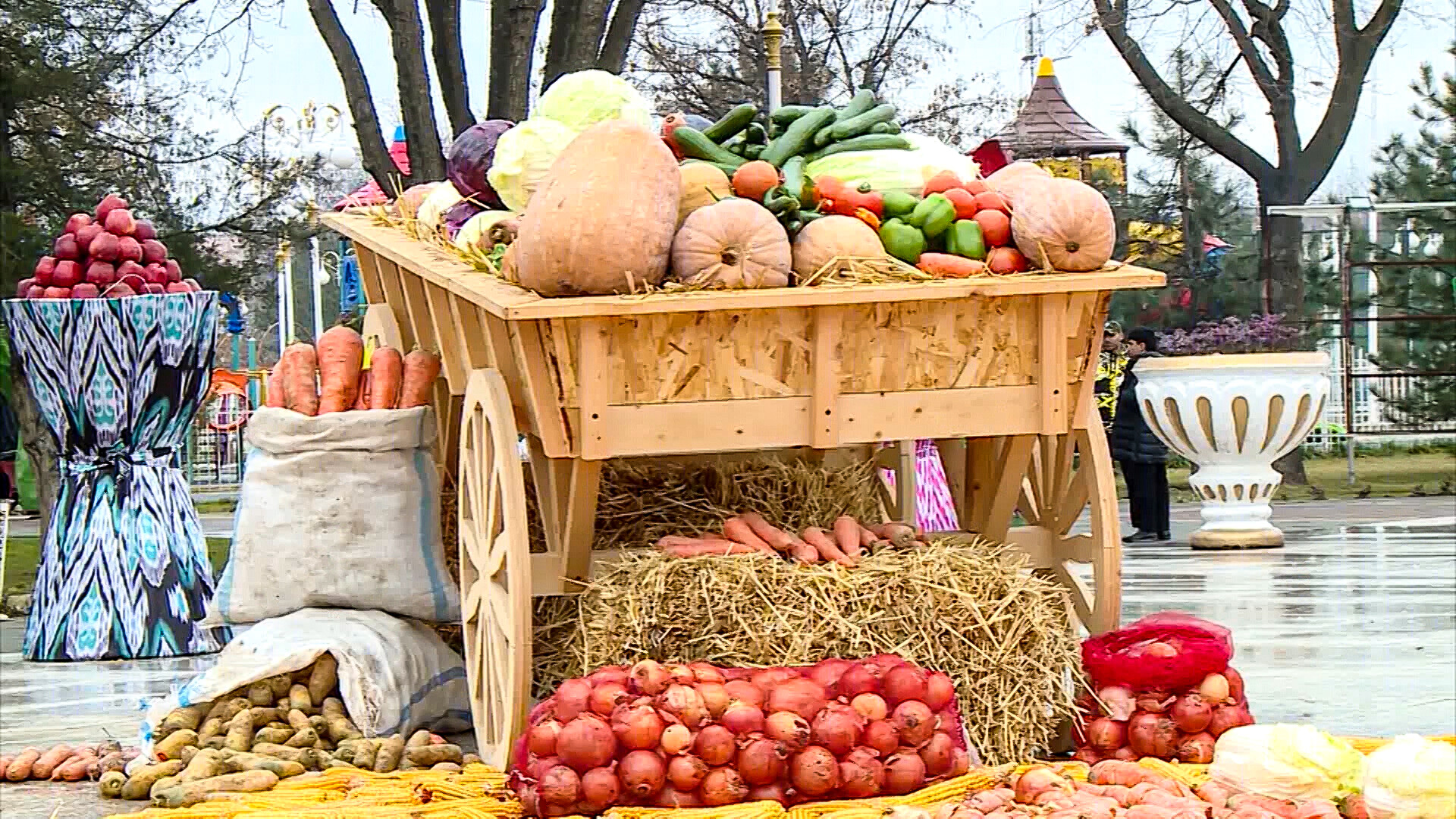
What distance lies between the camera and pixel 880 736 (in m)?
4.85

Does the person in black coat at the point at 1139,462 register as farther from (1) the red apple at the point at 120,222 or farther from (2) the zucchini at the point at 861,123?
(2) the zucchini at the point at 861,123

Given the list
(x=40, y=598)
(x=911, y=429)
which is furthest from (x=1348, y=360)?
(x=911, y=429)

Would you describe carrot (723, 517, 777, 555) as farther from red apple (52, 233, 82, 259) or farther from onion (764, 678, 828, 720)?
red apple (52, 233, 82, 259)

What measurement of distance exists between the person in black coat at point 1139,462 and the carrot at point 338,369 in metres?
9.66

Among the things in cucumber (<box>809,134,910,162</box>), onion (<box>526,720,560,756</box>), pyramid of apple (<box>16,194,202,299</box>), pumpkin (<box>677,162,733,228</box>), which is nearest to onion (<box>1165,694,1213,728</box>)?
onion (<box>526,720,560,756</box>)

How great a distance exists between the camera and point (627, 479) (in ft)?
21.2

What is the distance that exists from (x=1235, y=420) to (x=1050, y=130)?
422 inches

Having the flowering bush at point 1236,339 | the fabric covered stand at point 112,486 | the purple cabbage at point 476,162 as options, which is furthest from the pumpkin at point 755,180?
the flowering bush at point 1236,339

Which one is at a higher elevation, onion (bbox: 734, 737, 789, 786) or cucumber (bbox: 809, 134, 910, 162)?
cucumber (bbox: 809, 134, 910, 162)

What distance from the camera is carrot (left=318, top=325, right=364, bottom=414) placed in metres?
6.96

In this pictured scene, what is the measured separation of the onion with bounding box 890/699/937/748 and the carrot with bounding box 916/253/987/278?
4.11ft

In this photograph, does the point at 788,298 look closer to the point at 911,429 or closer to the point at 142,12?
the point at 911,429

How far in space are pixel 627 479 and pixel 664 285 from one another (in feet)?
4.06

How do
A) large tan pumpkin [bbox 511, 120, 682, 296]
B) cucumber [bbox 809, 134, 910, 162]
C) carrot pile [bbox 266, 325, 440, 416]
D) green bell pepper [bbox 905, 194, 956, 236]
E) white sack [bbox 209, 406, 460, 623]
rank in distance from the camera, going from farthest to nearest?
1. carrot pile [bbox 266, 325, 440, 416]
2. white sack [bbox 209, 406, 460, 623]
3. cucumber [bbox 809, 134, 910, 162]
4. green bell pepper [bbox 905, 194, 956, 236]
5. large tan pumpkin [bbox 511, 120, 682, 296]
